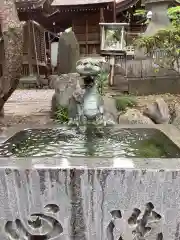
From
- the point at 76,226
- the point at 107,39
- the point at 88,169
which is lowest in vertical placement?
the point at 76,226

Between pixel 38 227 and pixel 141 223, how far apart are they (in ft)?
2.27

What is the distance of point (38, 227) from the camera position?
6.78 feet

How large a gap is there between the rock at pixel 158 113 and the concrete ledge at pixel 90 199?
12.4ft

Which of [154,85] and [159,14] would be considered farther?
[159,14]

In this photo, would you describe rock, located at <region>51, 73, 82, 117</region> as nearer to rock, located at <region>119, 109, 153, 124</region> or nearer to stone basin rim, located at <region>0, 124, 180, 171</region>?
rock, located at <region>119, 109, 153, 124</region>

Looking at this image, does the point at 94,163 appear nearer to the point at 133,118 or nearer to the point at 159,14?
the point at 133,118

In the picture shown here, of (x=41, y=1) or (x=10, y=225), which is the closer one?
(x=10, y=225)

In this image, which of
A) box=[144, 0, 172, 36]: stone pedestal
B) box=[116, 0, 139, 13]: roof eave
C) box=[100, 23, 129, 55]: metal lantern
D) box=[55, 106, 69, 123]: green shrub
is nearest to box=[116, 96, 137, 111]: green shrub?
box=[55, 106, 69, 123]: green shrub

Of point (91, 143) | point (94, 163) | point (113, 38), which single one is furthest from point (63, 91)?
point (94, 163)

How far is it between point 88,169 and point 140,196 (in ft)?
1.25

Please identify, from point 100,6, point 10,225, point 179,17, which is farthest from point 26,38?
point 10,225

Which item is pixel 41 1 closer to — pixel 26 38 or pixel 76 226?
pixel 26 38

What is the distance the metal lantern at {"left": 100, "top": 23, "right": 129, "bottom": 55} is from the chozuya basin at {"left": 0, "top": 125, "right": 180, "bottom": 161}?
6.96m

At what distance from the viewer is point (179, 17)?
7.62 metres
